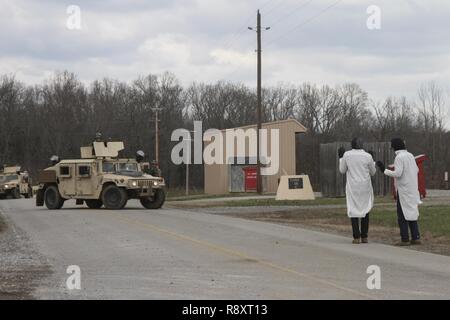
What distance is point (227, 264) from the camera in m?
11.4

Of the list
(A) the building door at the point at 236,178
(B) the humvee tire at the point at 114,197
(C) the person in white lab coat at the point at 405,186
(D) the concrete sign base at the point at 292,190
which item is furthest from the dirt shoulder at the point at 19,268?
(A) the building door at the point at 236,178

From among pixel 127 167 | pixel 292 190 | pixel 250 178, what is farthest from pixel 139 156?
pixel 250 178

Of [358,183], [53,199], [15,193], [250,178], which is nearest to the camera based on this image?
[358,183]

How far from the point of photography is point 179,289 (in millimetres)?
9039

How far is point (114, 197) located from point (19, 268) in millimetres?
16101

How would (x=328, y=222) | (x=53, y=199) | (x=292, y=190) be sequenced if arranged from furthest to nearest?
(x=292, y=190), (x=53, y=199), (x=328, y=222)

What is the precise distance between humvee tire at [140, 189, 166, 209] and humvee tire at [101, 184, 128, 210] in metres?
1.40

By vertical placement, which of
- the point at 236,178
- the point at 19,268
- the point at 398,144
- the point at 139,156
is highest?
the point at 139,156

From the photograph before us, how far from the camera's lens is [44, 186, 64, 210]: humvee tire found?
29109 millimetres

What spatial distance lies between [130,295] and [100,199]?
19835 millimetres

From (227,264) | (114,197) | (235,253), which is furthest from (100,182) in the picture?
(227,264)

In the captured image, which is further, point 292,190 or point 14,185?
point 14,185

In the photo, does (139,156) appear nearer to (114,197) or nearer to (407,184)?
(114,197)

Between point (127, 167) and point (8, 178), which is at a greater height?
point (127, 167)
